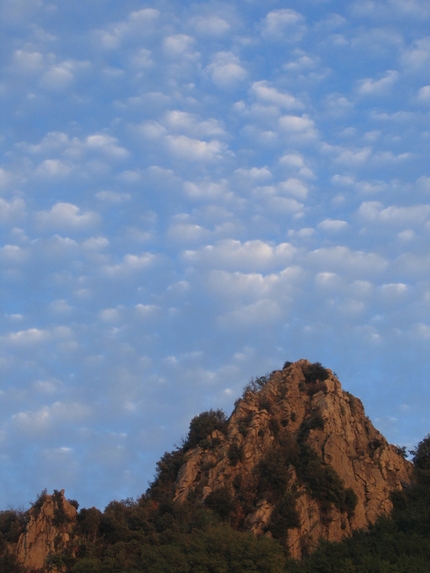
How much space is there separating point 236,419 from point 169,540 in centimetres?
1635

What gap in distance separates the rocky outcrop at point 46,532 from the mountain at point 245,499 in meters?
0.08

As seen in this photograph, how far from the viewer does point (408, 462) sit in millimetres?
62312

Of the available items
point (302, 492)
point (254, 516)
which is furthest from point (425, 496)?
point (254, 516)

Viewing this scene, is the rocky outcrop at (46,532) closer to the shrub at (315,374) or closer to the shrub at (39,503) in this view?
the shrub at (39,503)

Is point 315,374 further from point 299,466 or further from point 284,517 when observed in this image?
point 284,517

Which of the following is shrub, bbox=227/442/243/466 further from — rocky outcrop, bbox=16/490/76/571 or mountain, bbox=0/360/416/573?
rocky outcrop, bbox=16/490/76/571

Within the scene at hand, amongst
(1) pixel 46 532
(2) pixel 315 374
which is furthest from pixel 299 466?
(1) pixel 46 532

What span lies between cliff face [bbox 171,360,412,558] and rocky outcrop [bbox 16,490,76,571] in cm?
958

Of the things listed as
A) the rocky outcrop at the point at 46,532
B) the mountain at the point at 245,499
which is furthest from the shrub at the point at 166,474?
the rocky outcrop at the point at 46,532

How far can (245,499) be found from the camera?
55.2m

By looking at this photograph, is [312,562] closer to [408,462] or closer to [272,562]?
[272,562]

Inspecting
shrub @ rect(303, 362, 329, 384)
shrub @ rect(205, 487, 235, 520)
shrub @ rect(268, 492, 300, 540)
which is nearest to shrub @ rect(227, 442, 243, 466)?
shrub @ rect(205, 487, 235, 520)

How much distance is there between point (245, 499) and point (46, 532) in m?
16.0

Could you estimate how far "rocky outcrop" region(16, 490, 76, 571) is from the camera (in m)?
49.8
